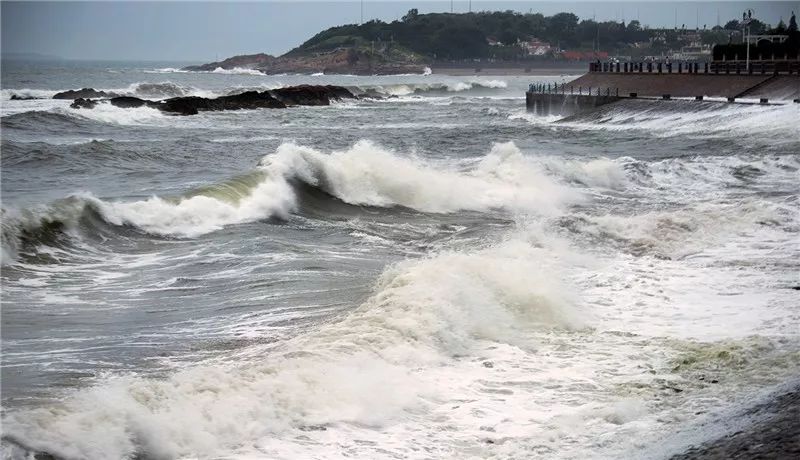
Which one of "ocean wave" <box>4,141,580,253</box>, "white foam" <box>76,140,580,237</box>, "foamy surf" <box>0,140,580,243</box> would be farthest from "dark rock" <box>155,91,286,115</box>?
"white foam" <box>76,140,580,237</box>

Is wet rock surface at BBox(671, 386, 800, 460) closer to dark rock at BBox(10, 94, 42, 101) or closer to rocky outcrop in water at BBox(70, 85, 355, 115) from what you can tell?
rocky outcrop in water at BBox(70, 85, 355, 115)

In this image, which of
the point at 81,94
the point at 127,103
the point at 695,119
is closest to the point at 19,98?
the point at 81,94

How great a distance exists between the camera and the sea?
746cm

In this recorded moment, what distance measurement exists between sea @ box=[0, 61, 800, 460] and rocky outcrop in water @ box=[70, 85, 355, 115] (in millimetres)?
30417

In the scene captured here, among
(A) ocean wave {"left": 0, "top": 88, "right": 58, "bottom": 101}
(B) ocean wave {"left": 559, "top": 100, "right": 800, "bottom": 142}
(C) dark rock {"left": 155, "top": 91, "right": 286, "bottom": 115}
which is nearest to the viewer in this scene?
(B) ocean wave {"left": 559, "top": 100, "right": 800, "bottom": 142}

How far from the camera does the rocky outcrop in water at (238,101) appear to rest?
54.7 m

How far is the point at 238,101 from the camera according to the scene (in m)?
63.0

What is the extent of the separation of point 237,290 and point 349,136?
1143 inches

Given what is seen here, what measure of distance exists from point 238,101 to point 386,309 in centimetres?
5396

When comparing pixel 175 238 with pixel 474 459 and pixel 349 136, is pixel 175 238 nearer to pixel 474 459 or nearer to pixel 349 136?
pixel 474 459

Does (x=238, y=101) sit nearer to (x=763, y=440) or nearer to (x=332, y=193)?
(x=332, y=193)

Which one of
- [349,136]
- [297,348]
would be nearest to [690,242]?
[297,348]

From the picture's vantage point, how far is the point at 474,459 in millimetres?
7059

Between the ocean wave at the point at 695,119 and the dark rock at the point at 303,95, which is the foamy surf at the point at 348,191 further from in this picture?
the dark rock at the point at 303,95
